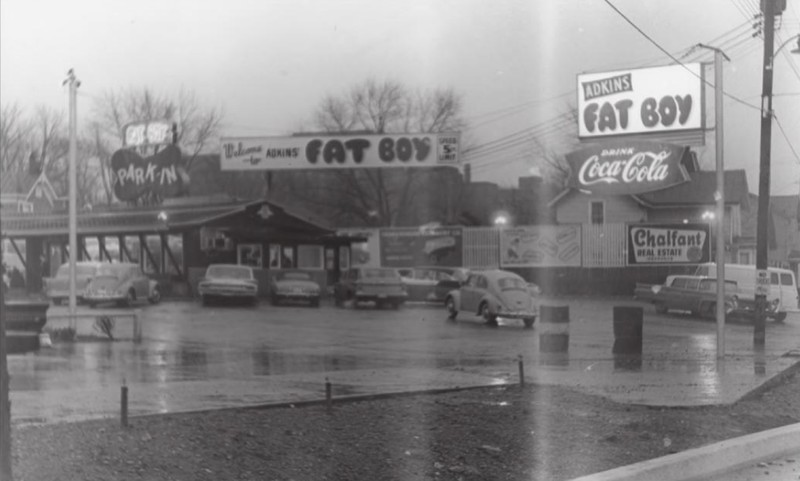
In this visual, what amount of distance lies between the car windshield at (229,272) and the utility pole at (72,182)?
1177mm

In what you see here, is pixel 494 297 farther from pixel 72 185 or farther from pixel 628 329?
pixel 72 185

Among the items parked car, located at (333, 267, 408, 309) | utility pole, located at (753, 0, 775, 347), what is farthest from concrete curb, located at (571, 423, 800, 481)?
utility pole, located at (753, 0, 775, 347)

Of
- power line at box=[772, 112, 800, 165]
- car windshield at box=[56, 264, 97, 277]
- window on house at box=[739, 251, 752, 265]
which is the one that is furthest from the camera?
window on house at box=[739, 251, 752, 265]

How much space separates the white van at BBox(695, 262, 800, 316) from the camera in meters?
14.7

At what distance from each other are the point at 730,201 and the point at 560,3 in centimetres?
500

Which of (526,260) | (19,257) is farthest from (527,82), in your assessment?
(19,257)

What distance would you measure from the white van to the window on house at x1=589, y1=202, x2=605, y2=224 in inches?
144

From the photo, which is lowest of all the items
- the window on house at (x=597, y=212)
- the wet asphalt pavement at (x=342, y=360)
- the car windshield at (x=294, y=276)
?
the wet asphalt pavement at (x=342, y=360)

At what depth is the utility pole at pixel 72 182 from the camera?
8.65m

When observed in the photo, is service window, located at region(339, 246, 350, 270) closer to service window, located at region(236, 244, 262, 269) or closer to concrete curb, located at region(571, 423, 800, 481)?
service window, located at region(236, 244, 262, 269)

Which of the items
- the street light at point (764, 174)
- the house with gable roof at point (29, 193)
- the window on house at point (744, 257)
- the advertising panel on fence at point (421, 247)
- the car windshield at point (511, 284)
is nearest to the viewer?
the house with gable roof at point (29, 193)

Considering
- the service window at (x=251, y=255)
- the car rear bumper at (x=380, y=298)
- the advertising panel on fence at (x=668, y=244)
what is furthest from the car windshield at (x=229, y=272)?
the advertising panel on fence at (x=668, y=244)

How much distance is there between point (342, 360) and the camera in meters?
12.5

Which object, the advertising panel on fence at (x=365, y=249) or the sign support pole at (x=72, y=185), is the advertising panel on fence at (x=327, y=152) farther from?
the sign support pole at (x=72, y=185)
